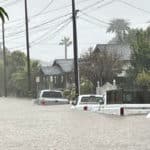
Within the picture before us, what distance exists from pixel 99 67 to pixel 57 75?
87.8ft

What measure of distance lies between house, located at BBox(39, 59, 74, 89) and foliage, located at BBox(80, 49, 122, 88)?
20.8m

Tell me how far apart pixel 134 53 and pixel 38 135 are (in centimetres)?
3969

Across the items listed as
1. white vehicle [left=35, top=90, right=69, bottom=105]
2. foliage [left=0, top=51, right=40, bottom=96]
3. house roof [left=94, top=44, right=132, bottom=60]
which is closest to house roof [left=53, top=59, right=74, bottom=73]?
foliage [left=0, top=51, right=40, bottom=96]

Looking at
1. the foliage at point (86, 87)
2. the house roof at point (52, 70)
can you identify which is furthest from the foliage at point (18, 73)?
the foliage at point (86, 87)

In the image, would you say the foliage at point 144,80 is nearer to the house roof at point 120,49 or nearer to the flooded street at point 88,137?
the house roof at point 120,49

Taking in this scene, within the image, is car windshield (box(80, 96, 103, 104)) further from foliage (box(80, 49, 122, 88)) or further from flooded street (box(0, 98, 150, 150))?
foliage (box(80, 49, 122, 88))

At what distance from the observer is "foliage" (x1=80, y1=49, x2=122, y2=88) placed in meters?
60.9

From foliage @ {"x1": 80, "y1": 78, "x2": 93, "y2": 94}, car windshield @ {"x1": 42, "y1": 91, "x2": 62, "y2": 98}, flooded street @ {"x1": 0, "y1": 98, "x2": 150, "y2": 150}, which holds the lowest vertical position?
flooded street @ {"x1": 0, "y1": 98, "x2": 150, "y2": 150}

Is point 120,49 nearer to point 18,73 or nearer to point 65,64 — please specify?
Result: point 65,64

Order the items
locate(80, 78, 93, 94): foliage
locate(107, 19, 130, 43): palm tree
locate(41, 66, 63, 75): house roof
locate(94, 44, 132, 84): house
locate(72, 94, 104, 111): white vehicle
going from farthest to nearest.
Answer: locate(107, 19, 130, 43): palm tree → locate(41, 66, 63, 75): house roof → locate(94, 44, 132, 84): house → locate(80, 78, 93, 94): foliage → locate(72, 94, 104, 111): white vehicle

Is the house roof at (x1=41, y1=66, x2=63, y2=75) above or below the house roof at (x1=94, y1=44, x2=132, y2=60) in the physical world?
below

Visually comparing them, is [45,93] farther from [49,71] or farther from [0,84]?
[0,84]

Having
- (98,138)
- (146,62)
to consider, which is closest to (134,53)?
(146,62)

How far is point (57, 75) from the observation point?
87438 mm
